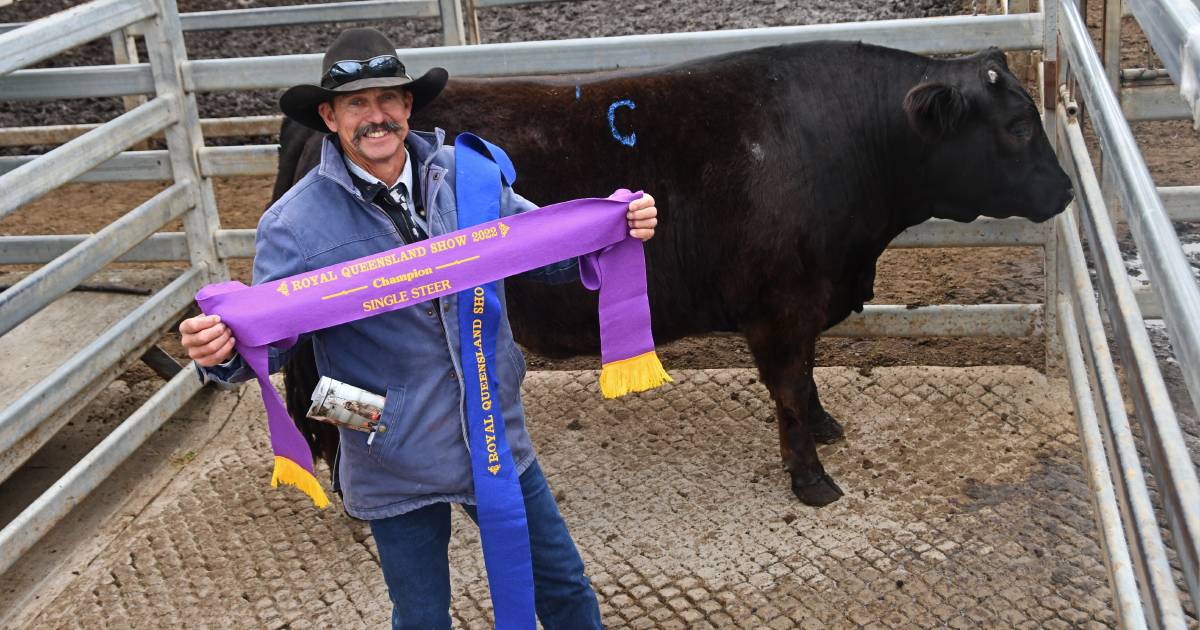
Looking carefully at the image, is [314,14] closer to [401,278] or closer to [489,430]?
[401,278]

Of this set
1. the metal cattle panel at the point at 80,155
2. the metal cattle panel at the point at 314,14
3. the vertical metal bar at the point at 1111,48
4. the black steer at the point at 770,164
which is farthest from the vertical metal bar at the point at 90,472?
the vertical metal bar at the point at 1111,48

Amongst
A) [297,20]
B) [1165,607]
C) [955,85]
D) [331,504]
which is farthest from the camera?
[297,20]

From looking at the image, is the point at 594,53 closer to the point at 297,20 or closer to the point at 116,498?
the point at 116,498

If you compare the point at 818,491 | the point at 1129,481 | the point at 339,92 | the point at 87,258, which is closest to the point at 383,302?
the point at 339,92

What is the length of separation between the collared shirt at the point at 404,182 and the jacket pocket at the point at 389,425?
426mm

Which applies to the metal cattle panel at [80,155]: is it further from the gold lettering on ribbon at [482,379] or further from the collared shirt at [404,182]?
the gold lettering on ribbon at [482,379]

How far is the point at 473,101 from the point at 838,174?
1415 mm

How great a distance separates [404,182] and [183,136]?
2860 millimetres

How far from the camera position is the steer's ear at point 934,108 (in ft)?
14.4

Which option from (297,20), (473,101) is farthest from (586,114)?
(297,20)

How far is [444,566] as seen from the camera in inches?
125


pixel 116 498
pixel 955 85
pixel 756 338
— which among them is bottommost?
pixel 116 498

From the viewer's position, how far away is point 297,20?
27.5 ft

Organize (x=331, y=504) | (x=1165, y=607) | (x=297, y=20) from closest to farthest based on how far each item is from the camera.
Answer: (x=1165, y=607)
(x=331, y=504)
(x=297, y=20)
